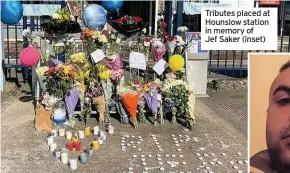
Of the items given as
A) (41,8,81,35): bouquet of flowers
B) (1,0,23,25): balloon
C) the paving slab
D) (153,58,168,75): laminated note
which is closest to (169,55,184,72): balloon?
(153,58,168,75): laminated note

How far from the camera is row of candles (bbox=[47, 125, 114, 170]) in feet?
15.5

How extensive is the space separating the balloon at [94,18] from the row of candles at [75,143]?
1.47m

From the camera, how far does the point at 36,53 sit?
19.1 ft

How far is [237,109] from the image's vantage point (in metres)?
7.05

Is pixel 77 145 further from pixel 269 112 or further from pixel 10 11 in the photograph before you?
pixel 269 112

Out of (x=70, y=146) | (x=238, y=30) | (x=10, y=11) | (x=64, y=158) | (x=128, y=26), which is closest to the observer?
(x=238, y=30)

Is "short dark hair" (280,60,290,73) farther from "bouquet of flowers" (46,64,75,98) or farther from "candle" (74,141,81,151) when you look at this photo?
"bouquet of flowers" (46,64,75,98)

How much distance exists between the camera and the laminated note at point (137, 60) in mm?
6004

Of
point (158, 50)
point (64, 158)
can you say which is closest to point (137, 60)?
point (158, 50)

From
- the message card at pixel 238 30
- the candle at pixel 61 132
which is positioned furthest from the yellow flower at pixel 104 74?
the message card at pixel 238 30

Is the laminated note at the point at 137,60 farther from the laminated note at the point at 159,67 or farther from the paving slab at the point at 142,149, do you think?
the paving slab at the point at 142,149

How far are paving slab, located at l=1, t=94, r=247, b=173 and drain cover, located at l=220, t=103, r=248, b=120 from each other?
429 mm

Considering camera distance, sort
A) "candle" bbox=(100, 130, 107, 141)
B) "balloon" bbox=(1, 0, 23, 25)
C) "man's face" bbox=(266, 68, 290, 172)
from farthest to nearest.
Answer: "balloon" bbox=(1, 0, 23, 25) → "candle" bbox=(100, 130, 107, 141) → "man's face" bbox=(266, 68, 290, 172)

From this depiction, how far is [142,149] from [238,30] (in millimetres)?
2217
